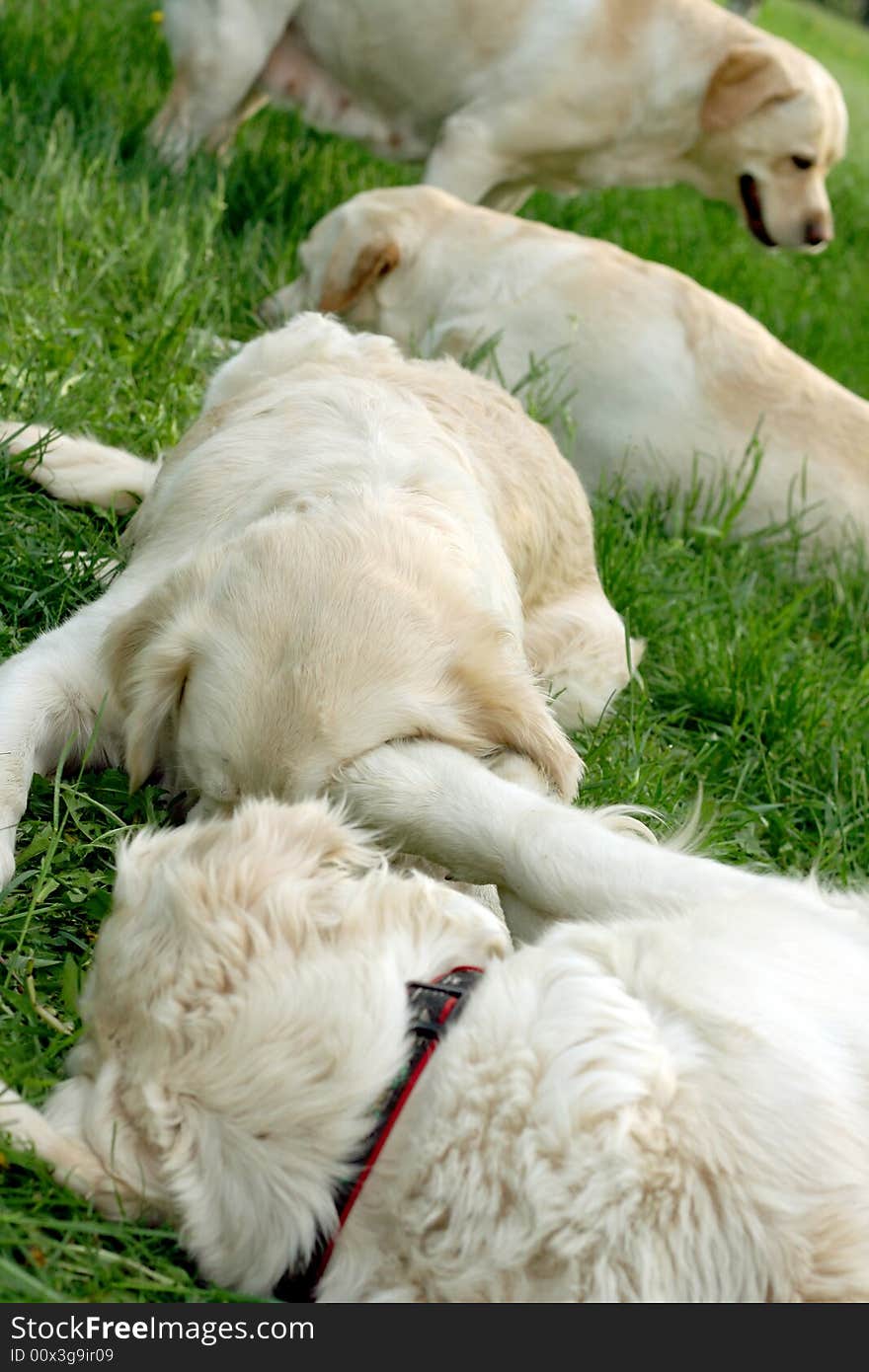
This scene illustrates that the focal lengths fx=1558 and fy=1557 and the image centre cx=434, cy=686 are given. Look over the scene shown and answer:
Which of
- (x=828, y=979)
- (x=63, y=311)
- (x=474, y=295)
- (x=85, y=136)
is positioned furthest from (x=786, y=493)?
(x=828, y=979)

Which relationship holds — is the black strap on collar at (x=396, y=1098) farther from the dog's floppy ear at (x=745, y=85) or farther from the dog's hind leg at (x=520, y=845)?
the dog's floppy ear at (x=745, y=85)

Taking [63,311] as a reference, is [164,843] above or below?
above

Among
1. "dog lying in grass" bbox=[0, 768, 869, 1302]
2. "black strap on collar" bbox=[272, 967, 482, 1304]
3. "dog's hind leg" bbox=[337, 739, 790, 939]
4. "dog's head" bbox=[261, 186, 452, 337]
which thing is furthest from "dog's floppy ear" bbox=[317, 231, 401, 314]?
"black strap on collar" bbox=[272, 967, 482, 1304]

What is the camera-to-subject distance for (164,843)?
2.05 metres

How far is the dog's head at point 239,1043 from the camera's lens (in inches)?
67.7

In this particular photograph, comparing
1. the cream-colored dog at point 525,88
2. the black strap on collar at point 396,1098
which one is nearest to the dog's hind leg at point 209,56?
the cream-colored dog at point 525,88

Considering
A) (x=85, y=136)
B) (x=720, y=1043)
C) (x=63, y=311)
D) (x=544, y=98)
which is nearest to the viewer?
(x=720, y=1043)

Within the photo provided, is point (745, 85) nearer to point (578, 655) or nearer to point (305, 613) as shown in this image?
point (578, 655)

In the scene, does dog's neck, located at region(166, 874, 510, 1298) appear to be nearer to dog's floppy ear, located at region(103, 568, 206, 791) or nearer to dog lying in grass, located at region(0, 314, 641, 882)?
dog lying in grass, located at region(0, 314, 641, 882)

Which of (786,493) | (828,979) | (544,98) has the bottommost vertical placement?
(786,493)

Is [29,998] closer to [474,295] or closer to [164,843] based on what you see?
[164,843]

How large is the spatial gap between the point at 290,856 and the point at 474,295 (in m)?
3.88

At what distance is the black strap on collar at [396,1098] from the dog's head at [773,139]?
6.20m

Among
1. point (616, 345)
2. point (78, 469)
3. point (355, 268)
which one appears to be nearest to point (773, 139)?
point (616, 345)
